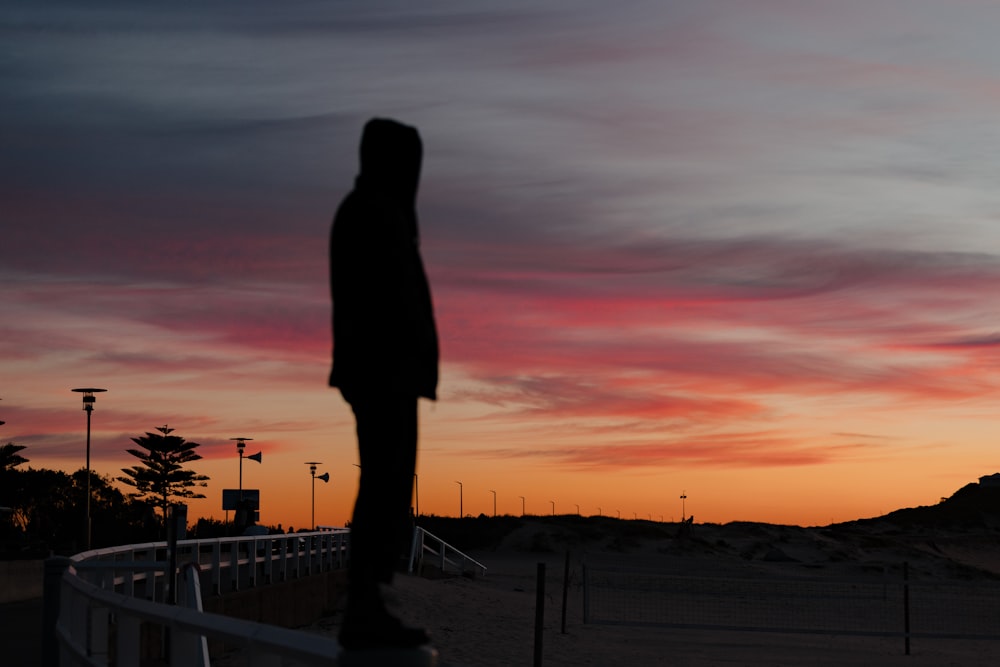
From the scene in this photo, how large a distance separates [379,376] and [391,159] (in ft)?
2.33

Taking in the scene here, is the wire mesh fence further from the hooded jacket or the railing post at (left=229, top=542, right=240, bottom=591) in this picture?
the hooded jacket

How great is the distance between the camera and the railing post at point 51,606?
444 inches

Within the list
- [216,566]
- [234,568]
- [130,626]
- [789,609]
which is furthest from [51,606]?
[789,609]

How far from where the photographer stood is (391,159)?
161 inches

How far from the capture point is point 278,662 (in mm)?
4898

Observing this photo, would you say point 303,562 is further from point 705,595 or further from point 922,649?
point 705,595

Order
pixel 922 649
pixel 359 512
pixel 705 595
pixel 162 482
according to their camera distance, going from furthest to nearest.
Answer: pixel 162 482 < pixel 705 595 < pixel 922 649 < pixel 359 512

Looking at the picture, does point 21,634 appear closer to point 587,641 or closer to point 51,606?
point 51,606

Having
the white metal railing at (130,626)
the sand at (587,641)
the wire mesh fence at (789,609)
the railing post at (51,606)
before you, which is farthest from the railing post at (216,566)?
the wire mesh fence at (789,609)

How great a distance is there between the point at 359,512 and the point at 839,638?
3336 centimetres

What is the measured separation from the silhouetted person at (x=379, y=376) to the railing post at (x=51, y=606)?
8.08m

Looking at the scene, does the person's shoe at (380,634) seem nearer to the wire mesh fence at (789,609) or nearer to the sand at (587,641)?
the sand at (587,641)

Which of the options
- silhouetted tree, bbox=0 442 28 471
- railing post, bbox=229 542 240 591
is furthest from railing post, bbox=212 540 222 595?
silhouetted tree, bbox=0 442 28 471

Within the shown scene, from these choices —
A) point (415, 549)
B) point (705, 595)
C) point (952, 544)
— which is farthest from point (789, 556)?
point (415, 549)
